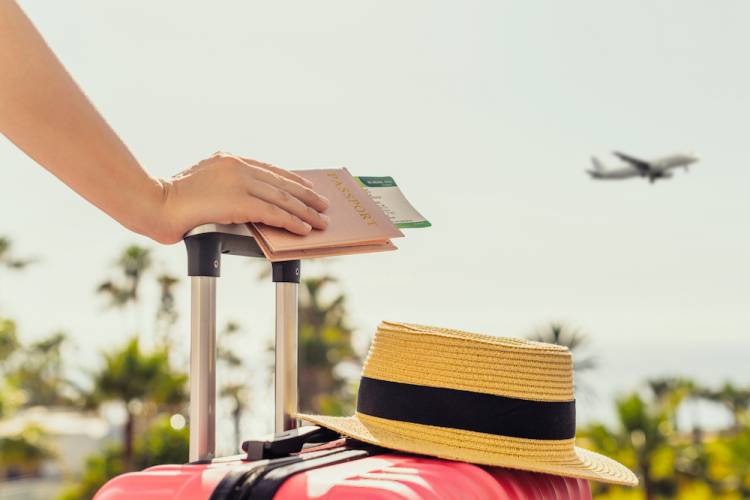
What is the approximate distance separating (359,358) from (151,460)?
689 cm

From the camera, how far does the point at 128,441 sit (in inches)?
762

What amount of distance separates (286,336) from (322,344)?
74.7 ft

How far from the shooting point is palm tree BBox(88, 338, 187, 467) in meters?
18.6

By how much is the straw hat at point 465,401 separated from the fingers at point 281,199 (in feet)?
0.51

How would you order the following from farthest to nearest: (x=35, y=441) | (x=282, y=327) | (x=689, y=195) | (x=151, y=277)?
(x=689, y=195)
(x=151, y=277)
(x=35, y=441)
(x=282, y=327)

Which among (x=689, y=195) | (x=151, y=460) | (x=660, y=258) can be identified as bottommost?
(x=151, y=460)

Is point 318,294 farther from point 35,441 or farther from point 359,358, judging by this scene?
point 35,441

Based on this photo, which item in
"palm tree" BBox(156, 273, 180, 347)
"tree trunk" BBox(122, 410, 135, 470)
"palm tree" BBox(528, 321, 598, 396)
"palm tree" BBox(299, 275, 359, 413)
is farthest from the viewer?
"palm tree" BBox(156, 273, 180, 347)

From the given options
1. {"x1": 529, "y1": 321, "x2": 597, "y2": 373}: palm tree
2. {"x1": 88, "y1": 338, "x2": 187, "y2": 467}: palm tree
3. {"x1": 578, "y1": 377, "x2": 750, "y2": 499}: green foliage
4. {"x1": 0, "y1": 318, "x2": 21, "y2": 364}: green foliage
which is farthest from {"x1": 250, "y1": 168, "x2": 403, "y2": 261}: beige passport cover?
{"x1": 0, "y1": 318, "x2": 21, "y2": 364}: green foliage

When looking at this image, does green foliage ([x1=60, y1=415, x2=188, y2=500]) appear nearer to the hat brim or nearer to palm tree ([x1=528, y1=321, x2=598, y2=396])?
palm tree ([x1=528, y1=321, x2=598, y2=396])

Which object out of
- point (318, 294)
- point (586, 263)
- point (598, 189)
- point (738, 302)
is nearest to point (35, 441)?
point (318, 294)

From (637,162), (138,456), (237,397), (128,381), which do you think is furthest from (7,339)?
(637,162)

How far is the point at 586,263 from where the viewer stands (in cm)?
6756

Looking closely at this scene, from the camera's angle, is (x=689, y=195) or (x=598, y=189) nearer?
(x=598, y=189)
